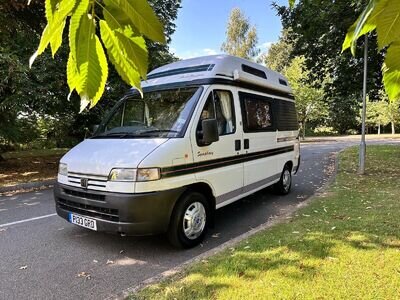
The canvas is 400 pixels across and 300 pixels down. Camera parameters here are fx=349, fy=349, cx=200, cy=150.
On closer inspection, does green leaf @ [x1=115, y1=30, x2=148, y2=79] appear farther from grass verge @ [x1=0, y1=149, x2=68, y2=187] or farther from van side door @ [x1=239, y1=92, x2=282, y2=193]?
grass verge @ [x1=0, y1=149, x2=68, y2=187]

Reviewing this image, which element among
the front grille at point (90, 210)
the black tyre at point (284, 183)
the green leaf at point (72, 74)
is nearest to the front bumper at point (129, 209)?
the front grille at point (90, 210)

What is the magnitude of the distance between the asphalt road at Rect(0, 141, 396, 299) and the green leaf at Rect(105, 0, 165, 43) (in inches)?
128

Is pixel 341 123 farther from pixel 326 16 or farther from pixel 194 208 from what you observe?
pixel 194 208

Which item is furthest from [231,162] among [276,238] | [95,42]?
[95,42]

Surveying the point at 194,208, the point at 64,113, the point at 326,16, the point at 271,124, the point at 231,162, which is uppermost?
the point at 326,16

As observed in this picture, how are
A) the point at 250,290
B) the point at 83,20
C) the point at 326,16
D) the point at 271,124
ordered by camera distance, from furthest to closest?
1. the point at 326,16
2. the point at 271,124
3. the point at 250,290
4. the point at 83,20

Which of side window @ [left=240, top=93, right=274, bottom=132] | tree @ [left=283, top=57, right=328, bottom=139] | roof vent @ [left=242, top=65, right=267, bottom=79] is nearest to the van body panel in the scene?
side window @ [left=240, top=93, right=274, bottom=132]

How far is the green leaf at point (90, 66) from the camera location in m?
0.87

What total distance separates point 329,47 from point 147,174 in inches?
466

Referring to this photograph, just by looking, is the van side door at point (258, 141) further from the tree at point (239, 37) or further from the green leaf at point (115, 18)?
the tree at point (239, 37)

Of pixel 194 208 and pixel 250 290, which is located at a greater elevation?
pixel 194 208

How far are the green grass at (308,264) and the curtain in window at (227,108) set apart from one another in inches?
68.1

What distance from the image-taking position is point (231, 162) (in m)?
5.64

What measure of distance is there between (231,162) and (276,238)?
5.03 ft
